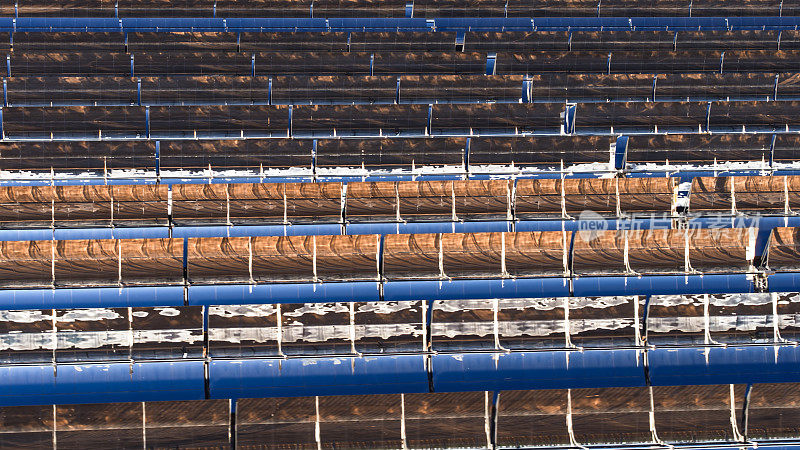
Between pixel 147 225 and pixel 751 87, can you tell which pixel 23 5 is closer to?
pixel 147 225

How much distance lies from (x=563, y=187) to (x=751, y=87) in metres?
8.17

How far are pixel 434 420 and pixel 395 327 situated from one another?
2509 millimetres

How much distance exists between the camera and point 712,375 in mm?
18953

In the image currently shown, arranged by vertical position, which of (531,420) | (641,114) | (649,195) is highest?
(641,114)

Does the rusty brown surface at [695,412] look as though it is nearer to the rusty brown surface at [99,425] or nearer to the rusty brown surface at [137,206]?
the rusty brown surface at [99,425]

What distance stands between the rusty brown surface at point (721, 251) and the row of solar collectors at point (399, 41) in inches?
314

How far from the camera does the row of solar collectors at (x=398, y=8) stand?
23797 mm

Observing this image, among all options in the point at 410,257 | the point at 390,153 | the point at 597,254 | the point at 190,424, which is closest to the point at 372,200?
the point at 390,153

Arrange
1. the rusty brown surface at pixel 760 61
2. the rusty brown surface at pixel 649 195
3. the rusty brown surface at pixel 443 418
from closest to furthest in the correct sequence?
the rusty brown surface at pixel 443 418 < the rusty brown surface at pixel 649 195 < the rusty brown surface at pixel 760 61

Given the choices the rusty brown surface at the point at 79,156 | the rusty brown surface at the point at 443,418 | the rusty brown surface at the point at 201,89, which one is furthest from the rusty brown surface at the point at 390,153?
the rusty brown surface at the point at 443,418

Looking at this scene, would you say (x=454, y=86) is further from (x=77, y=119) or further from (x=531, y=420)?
(x=77, y=119)

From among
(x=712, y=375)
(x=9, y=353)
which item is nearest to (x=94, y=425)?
(x=9, y=353)

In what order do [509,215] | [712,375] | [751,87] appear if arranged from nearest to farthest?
[712,375], [509,215], [751,87]

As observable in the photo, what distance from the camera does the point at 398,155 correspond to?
2114 centimetres
